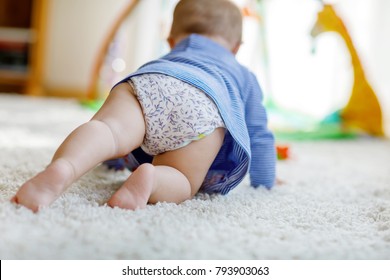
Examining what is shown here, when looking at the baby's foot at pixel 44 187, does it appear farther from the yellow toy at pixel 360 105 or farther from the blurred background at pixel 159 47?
the blurred background at pixel 159 47

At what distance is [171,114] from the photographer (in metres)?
0.82

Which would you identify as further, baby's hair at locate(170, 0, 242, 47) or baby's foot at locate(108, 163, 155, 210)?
baby's hair at locate(170, 0, 242, 47)

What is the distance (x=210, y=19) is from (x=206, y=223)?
0.49m

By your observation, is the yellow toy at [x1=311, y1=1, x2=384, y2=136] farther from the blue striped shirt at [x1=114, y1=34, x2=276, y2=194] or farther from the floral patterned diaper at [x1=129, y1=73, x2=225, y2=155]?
the floral patterned diaper at [x1=129, y1=73, x2=225, y2=155]

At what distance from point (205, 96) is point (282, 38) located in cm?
201

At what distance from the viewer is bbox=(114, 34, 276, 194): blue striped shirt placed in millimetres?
848

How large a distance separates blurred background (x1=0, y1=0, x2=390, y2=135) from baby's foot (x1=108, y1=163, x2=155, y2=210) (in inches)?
69.7

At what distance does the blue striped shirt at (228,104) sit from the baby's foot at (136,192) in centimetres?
19

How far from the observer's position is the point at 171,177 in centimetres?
78

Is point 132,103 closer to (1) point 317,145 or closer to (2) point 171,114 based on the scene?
(2) point 171,114

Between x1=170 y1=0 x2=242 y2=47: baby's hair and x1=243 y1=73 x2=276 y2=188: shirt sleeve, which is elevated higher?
x1=170 y1=0 x2=242 y2=47: baby's hair

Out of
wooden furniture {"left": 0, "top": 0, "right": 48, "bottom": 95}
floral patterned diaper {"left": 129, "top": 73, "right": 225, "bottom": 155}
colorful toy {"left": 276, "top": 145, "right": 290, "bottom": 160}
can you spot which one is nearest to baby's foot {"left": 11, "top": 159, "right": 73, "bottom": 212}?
floral patterned diaper {"left": 129, "top": 73, "right": 225, "bottom": 155}

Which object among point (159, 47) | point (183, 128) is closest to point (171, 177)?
point (183, 128)
